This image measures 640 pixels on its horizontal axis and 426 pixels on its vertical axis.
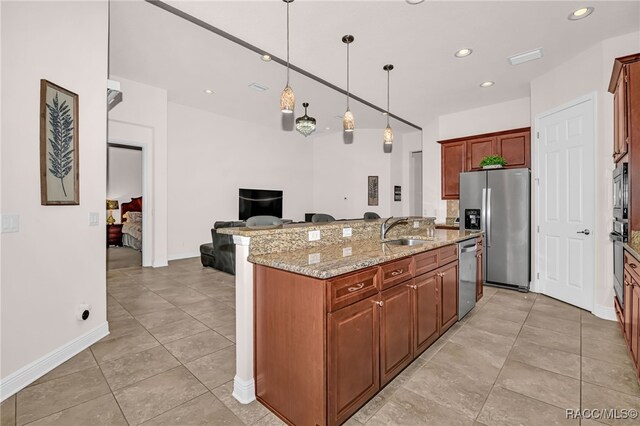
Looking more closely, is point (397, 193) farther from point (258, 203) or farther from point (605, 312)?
point (605, 312)

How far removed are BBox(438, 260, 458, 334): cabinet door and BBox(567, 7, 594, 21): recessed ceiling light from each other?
264cm

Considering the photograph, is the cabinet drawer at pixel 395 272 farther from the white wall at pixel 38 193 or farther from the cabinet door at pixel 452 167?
the cabinet door at pixel 452 167

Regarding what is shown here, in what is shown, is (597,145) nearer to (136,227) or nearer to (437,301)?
(437,301)

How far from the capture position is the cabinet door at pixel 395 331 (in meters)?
1.80

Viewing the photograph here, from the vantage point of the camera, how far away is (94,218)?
2609mm

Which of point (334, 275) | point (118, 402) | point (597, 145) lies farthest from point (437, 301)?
point (597, 145)

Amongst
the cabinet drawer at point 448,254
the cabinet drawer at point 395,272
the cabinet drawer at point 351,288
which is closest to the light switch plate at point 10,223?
the cabinet drawer at point 351,288

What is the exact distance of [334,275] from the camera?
4.69 ft

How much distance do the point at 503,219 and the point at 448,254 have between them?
2346mm

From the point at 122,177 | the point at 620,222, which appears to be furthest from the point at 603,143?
the point at 122,177

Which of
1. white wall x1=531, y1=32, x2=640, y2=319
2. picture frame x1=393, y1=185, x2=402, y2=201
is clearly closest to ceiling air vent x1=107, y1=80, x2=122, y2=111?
white wall x1=531, y1=32, x2=640, y2=319

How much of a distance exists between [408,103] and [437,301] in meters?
3.99

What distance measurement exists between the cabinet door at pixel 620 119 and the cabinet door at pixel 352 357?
2733mm

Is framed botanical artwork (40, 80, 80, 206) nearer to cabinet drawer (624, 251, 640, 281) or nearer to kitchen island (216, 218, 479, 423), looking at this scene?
kitchen island (216, 218, 479, 423)
